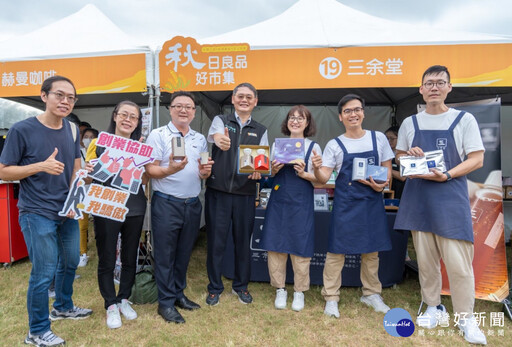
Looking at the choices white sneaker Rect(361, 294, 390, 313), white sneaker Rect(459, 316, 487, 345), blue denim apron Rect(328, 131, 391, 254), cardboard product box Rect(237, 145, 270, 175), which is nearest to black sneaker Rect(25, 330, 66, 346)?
cardboard product box Rect(237, 145, 270, 175)

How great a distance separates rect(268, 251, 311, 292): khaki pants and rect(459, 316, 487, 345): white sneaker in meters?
1.23

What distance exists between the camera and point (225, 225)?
9.18ft

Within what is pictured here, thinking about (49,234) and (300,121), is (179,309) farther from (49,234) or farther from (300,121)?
(300,121)

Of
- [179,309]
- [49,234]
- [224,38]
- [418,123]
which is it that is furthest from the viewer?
[224,38]

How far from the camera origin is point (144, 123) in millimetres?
3174

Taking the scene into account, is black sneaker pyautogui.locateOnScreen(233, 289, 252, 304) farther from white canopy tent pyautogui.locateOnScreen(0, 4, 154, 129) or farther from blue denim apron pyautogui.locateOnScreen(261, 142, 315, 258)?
white canopy tent pyautogui.locateOnScreen(0, 4, 154, 129)

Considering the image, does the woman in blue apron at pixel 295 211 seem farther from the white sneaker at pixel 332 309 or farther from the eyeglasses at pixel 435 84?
the eyeglasses at pixel 435 84

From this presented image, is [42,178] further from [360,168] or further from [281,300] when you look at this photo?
[360,168]

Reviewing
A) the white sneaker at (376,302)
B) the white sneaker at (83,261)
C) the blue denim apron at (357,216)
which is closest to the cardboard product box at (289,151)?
the blue denim apron at (357,216)

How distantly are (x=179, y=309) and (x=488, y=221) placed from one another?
290 cm

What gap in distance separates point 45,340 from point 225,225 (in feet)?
4.97

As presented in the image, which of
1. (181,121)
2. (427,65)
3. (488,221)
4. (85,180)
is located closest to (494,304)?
(488,221)

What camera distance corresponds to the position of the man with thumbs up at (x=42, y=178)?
2000mm

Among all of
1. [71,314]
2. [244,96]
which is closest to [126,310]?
[71,314]
